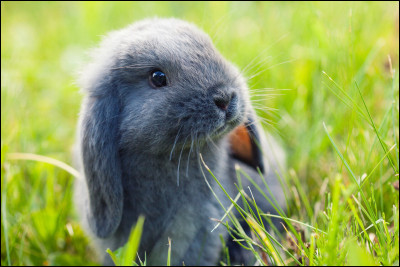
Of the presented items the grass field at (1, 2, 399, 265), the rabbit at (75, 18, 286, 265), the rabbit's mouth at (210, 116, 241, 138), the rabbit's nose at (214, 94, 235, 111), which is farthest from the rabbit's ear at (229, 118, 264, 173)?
the rabbit's nose at (214, 94, 235, 111)

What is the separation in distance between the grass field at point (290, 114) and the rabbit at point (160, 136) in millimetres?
400

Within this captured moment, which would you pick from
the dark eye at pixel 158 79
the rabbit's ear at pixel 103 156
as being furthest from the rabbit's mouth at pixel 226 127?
the rabbit's ear at pixel 103 156

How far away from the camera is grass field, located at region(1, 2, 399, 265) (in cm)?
238

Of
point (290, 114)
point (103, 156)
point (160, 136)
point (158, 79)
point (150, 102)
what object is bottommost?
point (290, 114)

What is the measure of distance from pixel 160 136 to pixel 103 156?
35 centimetres

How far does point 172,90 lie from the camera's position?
2.42 m

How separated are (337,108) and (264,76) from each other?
78 cm

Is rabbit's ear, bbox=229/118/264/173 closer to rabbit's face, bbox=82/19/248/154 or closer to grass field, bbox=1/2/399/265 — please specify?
grass field, bbox=1/2/399/265

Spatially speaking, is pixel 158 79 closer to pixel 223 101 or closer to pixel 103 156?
pixel 223 101

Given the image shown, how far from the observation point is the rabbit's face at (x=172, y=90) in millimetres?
2363

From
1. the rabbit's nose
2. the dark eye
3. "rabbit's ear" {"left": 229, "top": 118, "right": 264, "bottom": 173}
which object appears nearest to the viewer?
the rabbit's nose

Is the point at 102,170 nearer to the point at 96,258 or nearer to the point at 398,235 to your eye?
the point at 96,258

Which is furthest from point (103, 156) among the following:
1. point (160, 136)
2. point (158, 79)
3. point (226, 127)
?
point (226, 127)

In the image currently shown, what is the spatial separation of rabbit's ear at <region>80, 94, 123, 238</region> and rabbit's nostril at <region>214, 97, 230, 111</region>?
1.96ft
